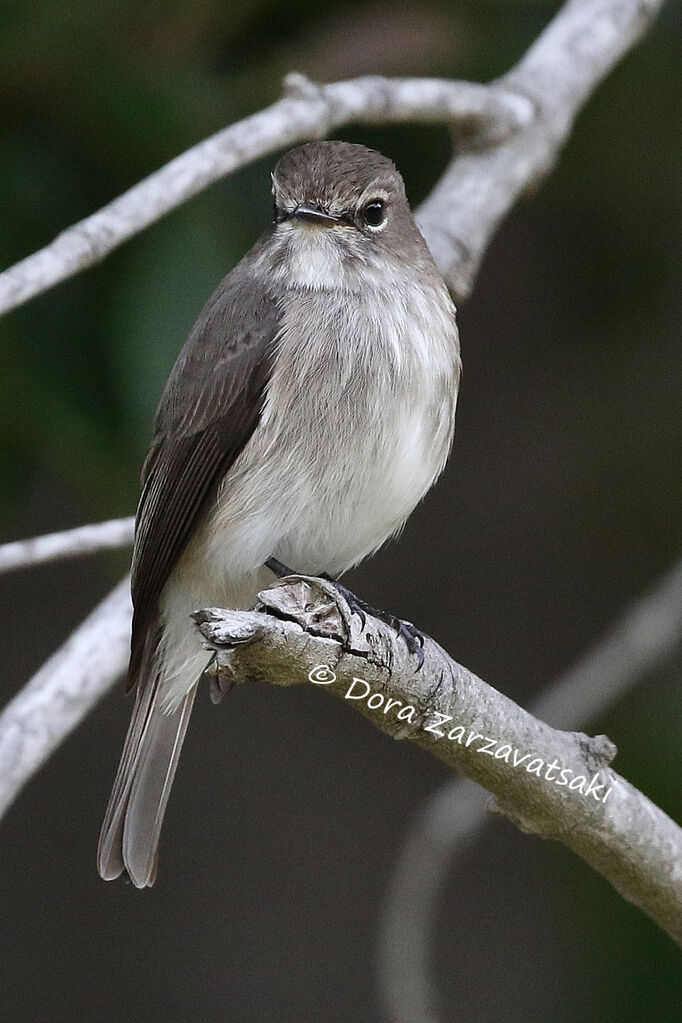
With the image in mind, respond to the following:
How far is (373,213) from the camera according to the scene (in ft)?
11.5

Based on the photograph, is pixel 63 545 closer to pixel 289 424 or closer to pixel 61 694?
pixel 61 694

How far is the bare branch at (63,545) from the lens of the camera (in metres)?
3.08

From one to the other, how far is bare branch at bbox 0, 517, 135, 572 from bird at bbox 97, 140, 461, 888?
0.06 metres

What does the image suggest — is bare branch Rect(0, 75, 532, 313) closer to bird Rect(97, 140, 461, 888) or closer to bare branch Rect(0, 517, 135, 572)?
bird Rect(97, 140, 461, 888)

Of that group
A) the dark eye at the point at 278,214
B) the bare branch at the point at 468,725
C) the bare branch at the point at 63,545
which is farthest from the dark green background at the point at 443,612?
the bare branch at the point at 468,725

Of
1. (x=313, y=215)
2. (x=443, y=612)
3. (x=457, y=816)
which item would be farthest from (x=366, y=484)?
(x=443, y=612)

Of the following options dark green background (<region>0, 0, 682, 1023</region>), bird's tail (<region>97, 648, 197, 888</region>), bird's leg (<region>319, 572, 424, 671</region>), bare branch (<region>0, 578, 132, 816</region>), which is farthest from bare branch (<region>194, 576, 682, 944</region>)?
dark green background (<region>0, 0, 682, 1023</region>)

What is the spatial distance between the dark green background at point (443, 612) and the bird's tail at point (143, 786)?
1097 millimetres

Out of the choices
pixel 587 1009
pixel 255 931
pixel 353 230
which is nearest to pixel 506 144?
pixel 353 230

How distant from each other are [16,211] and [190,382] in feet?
3.60

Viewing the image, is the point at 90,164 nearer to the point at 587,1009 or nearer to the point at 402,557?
the point at 402,557

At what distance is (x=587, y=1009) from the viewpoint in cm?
441

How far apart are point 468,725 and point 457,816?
1472 millimetres

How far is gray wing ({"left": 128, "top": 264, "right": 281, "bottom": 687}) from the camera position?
3.30 metres
